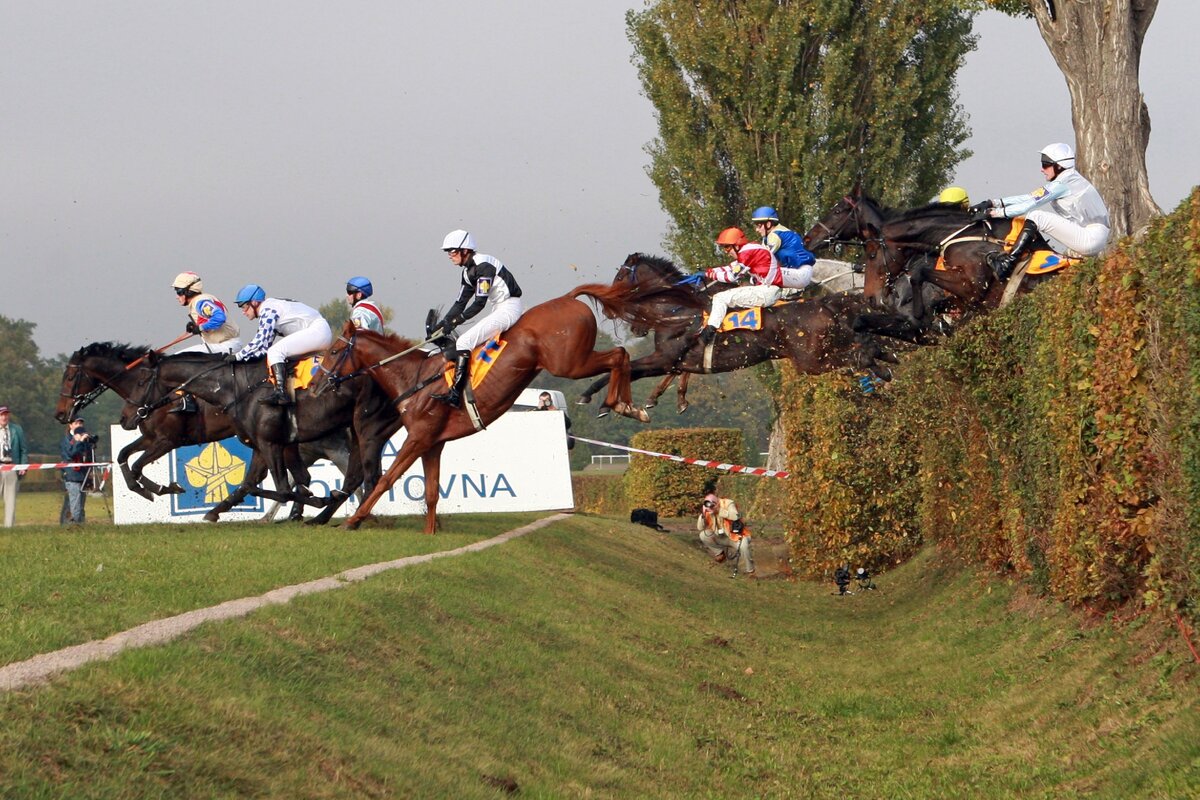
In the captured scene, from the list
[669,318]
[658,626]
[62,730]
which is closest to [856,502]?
[669,318]

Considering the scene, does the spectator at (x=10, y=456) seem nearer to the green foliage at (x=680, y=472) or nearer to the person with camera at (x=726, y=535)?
the person with camera at (x=726, y=535)

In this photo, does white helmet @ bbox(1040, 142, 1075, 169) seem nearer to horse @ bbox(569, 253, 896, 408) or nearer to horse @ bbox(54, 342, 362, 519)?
horse @ bbox(569, 253, 896, 408)

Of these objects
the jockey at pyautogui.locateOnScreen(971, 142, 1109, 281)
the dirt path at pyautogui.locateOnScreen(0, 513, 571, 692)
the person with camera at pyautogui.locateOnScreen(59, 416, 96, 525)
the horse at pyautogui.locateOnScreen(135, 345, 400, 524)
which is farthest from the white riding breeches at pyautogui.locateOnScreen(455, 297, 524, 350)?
the person with camera at pyautogui.locateOnScreen(59, 416, 96, 525)

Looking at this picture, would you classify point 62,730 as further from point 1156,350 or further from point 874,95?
point 874,95

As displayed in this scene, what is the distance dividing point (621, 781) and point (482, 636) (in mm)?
2352

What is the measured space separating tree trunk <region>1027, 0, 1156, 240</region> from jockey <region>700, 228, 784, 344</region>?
8.80 metres

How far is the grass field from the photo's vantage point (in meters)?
5.67

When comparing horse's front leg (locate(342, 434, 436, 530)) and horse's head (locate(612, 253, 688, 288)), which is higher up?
horse's head (locate(612, 253, 688, 288))

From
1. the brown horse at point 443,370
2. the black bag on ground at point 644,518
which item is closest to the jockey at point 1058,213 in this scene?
the brown horse at point 443,370

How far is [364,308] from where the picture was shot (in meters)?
17.8

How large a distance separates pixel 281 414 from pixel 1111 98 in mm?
15377

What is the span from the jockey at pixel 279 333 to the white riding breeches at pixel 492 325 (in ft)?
7.08

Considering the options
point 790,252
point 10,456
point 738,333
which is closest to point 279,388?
point 738,333

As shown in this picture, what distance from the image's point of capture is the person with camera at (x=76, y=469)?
21.4m
